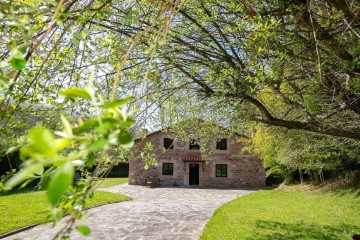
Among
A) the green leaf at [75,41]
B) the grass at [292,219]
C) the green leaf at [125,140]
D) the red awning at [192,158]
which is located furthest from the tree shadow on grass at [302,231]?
the red awning at [192,158]

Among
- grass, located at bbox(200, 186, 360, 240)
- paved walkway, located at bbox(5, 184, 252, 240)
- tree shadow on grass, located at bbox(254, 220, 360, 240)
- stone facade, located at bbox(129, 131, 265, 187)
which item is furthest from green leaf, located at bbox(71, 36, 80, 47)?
stone facade, located at bbox(129, 131, 265, 187)

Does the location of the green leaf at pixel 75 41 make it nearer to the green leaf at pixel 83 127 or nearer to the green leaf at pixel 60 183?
the green leaf at pixel 83 127

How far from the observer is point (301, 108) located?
6297 mm

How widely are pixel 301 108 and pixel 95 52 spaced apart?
4.23 metres

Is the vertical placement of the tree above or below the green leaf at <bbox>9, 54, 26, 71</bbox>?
above

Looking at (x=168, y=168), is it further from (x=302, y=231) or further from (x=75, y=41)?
(x=75, y=41)

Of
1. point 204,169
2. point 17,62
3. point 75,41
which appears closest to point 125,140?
point 17,62

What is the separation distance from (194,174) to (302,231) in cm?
1975

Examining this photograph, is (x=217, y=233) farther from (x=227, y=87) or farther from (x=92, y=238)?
(x=227, y=87)

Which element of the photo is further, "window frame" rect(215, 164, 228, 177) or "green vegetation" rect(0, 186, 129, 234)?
"window frame" rect(215, 164, 228, 177)

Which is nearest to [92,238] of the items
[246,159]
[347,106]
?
[347,106]

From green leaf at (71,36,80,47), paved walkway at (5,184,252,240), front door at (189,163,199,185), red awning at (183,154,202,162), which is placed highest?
red awning at (183,154,202,162)

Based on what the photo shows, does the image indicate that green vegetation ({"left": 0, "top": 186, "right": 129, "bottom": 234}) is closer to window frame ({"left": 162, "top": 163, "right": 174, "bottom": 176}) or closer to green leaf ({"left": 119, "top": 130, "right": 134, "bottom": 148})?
green leaf ({"left": 119, "top": 130, "right": 134, "bottom": 148})

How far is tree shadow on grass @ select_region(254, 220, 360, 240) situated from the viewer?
9375 mm
